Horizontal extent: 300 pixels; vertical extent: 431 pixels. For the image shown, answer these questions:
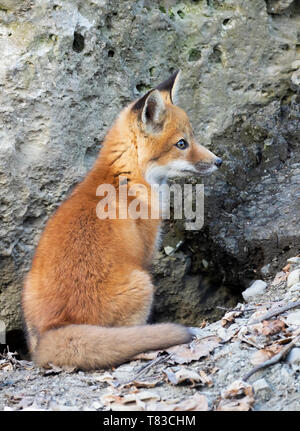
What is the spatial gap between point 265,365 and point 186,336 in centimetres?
81

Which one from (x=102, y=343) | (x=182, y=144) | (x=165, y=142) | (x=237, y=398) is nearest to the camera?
(x=237, y=398)

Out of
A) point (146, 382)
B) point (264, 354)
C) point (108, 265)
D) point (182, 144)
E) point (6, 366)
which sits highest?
point (182, 144)

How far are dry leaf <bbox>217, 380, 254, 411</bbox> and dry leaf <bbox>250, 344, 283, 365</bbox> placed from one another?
292 millimetres

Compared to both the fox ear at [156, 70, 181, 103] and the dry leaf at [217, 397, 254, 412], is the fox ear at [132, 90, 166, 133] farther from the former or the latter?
the dry leaf at [217, 397, 254, 412]

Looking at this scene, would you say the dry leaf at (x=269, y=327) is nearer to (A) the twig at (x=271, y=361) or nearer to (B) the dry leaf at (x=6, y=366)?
(A) the twig at (x=271, y=361)

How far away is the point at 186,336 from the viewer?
186 inches

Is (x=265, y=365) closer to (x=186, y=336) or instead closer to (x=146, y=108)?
(x=186, y=336)

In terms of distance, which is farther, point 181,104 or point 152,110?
point 181,104

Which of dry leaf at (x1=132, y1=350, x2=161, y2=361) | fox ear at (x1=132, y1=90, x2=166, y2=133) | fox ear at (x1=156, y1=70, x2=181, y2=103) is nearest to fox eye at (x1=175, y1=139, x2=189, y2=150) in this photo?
fox ear at (x1=132, y1=90, x2=166, y2=133)

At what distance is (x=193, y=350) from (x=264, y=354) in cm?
62

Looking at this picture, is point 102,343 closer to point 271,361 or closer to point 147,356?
point 147,356

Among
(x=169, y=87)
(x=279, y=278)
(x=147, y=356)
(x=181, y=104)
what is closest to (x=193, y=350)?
(x=147, y=356)

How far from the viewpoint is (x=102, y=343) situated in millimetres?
4555
